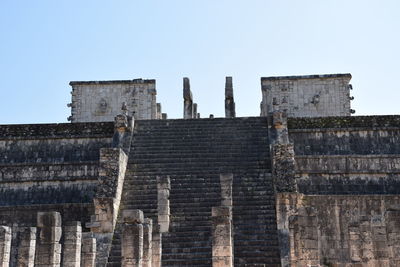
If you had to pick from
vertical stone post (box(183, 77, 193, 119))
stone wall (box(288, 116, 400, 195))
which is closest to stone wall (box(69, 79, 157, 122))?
vertical stone post (box(183, 77, 193, 119))

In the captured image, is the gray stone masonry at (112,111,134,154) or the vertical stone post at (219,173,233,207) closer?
the vertical stone post at (219,173,233,207)

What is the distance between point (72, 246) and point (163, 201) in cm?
524

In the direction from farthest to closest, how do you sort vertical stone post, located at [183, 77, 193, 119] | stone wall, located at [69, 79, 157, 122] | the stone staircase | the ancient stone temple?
1. vertical stone post, located at [183, 77, 193, 119]
2. stone wall, located at [69, 79, 157, 122]
3. the stone staircase
4. the ancient stone temple

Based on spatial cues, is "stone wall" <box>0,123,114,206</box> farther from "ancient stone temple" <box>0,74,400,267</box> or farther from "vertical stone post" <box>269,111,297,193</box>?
"vertical stone post" <box>269,111,297,193</box>

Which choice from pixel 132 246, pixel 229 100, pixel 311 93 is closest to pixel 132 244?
pixel 132 246

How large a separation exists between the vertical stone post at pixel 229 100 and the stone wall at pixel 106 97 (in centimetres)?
318

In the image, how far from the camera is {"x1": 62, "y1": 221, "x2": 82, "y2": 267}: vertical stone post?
14078 millimetres

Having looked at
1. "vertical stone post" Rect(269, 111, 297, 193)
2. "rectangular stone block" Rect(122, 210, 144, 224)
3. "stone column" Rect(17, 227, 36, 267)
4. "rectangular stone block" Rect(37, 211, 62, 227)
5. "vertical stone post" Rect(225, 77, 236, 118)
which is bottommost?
"stone column" Rect(17, 227, 36, 267)

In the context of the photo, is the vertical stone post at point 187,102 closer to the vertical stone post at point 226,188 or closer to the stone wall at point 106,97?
the stone wall at point 106,97

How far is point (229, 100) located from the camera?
29781 millimetres

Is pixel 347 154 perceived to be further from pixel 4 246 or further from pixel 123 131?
pixel 4 246

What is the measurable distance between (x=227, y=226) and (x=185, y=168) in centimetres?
547

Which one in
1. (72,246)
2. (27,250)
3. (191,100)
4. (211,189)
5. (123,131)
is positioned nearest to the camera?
(27,250)

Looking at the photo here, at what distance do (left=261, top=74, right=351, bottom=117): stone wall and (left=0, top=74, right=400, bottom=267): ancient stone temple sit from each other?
5790mm
